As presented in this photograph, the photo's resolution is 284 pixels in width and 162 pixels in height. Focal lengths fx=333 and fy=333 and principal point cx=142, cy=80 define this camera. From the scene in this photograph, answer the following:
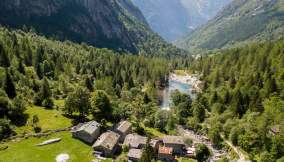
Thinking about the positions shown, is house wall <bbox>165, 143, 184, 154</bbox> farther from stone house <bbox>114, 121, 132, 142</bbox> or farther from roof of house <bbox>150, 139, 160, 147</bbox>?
stone house <bbox>114, 121, 132, 142</bbox>

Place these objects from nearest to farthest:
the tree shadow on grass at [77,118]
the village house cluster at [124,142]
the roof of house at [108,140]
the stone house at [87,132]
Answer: the village house cluster at [124,142] → the roof of house at [108,140] → the stone house at [87,132] → the tree shadow on grass at [77,118]

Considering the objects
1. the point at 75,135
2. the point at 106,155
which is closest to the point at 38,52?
the point at 75,135

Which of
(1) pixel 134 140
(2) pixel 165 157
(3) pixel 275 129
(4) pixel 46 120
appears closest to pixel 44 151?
(4) pixel 46 120

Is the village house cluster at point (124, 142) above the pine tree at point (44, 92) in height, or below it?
below

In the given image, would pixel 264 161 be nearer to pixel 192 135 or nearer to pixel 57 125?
pixel 192 135

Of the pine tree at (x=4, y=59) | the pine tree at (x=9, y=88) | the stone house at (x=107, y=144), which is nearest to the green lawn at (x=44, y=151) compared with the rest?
the stone house at (x=107, y=144)

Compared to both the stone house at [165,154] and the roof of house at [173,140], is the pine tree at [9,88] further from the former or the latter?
the stone house at [165,154]
